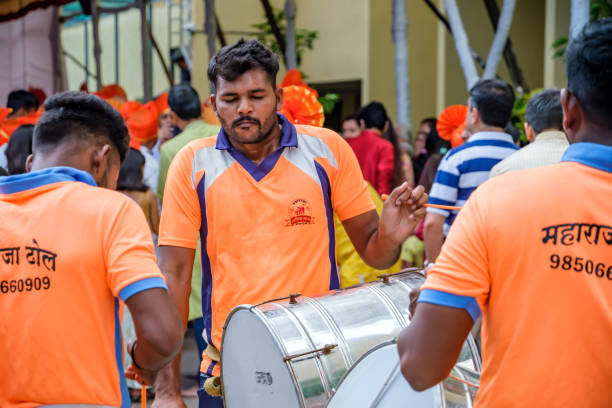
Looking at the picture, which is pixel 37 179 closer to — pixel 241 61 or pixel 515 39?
pixel 241 61

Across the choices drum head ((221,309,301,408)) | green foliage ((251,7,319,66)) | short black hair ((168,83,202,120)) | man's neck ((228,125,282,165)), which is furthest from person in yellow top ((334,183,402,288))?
green foliage ((251,7,319,66))

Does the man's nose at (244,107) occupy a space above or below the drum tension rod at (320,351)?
above

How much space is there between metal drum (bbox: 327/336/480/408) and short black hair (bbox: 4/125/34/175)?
10.2 ft

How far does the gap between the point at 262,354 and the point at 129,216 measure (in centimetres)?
73

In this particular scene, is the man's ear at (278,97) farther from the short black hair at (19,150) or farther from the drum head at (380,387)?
the short black hair at (19,150)

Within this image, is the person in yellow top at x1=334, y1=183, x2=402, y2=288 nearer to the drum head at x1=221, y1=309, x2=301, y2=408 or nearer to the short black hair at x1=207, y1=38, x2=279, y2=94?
the short black hair at x1=207, y1=38, x2=279, y2=94

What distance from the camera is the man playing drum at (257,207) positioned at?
9.66 feet

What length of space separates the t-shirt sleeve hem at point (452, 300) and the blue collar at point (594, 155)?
35 centimetres

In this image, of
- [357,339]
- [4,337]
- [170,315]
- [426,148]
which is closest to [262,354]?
[357,339]

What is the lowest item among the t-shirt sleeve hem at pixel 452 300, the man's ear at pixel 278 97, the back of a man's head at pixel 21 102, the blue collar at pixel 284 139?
the t-shirt sleeve hem at pixel 452 300

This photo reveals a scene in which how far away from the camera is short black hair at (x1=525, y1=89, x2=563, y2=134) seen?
13.7 ft

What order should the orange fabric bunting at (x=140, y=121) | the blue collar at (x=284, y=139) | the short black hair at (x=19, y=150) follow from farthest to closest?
the orange fabric bunting at (x=140, y=121) → the short black hair at (x=19, y=150) → the blue collar at (x=284, y=139)

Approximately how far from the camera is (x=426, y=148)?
8.80 metres

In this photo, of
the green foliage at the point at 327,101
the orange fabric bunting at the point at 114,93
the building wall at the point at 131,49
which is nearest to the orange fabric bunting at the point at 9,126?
the orange fabric bunting at the point at 114,93
